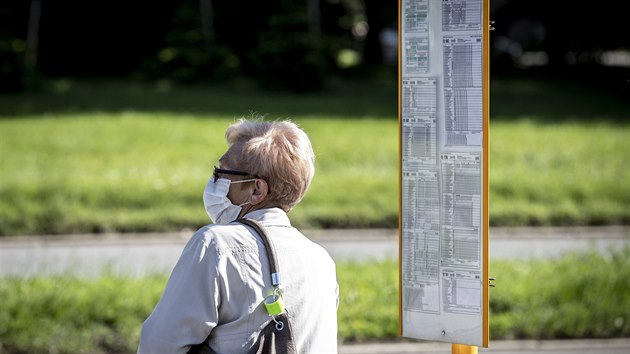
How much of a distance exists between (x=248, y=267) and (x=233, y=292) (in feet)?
0.29

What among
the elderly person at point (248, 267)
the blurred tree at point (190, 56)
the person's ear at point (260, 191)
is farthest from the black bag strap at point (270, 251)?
the blurred tree at point (190, 56)

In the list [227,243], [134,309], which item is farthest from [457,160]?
[134,309]

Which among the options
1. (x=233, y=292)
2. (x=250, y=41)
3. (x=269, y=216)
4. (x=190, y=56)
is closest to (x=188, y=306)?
(x=233, y=292)

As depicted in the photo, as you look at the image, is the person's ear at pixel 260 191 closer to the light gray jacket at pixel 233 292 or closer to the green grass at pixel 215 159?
the light gray jacket at pixel 233 292

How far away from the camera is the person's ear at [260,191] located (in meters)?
2.94

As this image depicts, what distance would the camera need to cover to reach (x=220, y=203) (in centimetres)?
304

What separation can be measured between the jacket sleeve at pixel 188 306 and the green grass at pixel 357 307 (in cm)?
368

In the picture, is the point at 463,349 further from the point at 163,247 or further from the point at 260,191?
the point at 163,247

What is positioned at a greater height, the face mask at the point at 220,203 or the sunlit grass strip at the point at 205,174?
the face mask at the point at 220,203

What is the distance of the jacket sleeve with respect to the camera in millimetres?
2672

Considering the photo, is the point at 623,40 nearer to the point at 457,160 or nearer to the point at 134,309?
the point at 134,309

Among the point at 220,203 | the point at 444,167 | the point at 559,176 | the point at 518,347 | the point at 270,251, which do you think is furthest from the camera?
the point at 559,176

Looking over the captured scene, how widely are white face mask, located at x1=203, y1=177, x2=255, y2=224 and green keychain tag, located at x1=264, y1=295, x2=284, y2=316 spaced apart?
388 mm

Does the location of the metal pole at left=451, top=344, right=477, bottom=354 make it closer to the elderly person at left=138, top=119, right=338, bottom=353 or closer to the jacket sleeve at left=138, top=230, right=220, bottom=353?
the elderly person at left=138, top=119, right=338, bottom=353
